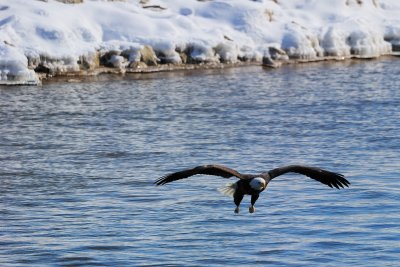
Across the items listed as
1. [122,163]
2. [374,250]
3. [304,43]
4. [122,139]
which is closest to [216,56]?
[304,43]

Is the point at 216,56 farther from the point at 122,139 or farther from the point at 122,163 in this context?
the point at 122,163

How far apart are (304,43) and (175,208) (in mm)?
27138

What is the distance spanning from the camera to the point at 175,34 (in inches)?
1715

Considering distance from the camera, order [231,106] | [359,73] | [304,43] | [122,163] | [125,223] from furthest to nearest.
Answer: [304,43], [359,73], [231,106], [122,163], [125,223]

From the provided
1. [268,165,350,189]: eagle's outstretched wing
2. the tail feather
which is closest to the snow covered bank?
the tail feather

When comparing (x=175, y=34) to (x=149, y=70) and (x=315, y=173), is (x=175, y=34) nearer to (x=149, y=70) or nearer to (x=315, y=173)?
(x=149, y=70)

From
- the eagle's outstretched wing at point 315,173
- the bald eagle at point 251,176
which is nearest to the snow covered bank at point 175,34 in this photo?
the bald eagle at point 251,176

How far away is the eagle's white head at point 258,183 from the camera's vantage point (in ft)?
50.5

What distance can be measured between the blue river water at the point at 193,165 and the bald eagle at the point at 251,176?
5.52ft

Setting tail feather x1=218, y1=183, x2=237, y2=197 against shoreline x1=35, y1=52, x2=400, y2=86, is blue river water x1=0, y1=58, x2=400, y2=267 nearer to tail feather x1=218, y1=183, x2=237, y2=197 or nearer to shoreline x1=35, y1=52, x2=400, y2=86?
shoreline x1=35, y1=52, x2=400, y2=86

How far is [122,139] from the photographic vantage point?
1124 inches

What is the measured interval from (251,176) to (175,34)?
2791 centimetres

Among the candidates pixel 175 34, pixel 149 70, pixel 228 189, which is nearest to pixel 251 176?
pixel 228 189

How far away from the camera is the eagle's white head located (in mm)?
15398
